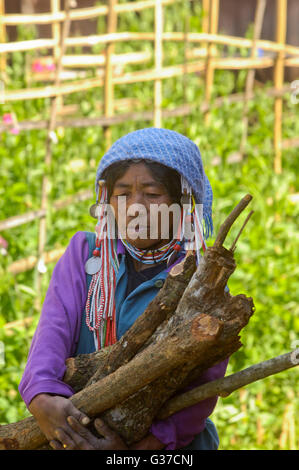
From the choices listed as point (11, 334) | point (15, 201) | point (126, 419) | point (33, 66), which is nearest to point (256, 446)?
point (11, 334)

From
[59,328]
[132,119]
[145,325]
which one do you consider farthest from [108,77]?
[145,325]

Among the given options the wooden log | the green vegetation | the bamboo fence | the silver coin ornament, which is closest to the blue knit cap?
the silver coin ornament

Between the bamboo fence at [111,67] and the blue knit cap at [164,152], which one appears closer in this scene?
the blue knit cap at [164,152]

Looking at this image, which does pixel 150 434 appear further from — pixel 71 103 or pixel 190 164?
pixel 71 103

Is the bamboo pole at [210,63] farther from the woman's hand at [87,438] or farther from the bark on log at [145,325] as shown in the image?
the woman's hand at [87,438]

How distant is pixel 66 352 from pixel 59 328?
0.06 meters

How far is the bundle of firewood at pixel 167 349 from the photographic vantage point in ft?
4.58

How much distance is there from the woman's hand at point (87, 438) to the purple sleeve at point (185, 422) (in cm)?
11

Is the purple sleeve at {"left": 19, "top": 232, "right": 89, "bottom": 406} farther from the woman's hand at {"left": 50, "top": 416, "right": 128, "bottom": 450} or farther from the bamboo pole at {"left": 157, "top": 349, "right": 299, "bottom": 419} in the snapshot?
the bamboo pole at {"left": 157, "top": 349, "right": 299, "bottom": 419}

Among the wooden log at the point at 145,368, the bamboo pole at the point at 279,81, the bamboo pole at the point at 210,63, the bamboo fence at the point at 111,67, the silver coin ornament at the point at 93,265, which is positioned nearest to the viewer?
the wooden log at the point at 145,368

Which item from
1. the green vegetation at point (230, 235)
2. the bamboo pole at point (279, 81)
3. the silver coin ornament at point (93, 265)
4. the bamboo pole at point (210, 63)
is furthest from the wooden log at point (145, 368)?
the bamboo pole at point (279, 81)

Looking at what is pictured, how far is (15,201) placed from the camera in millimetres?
3570

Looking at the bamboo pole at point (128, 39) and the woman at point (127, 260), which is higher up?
the bamboo pole at point (128, 39)
